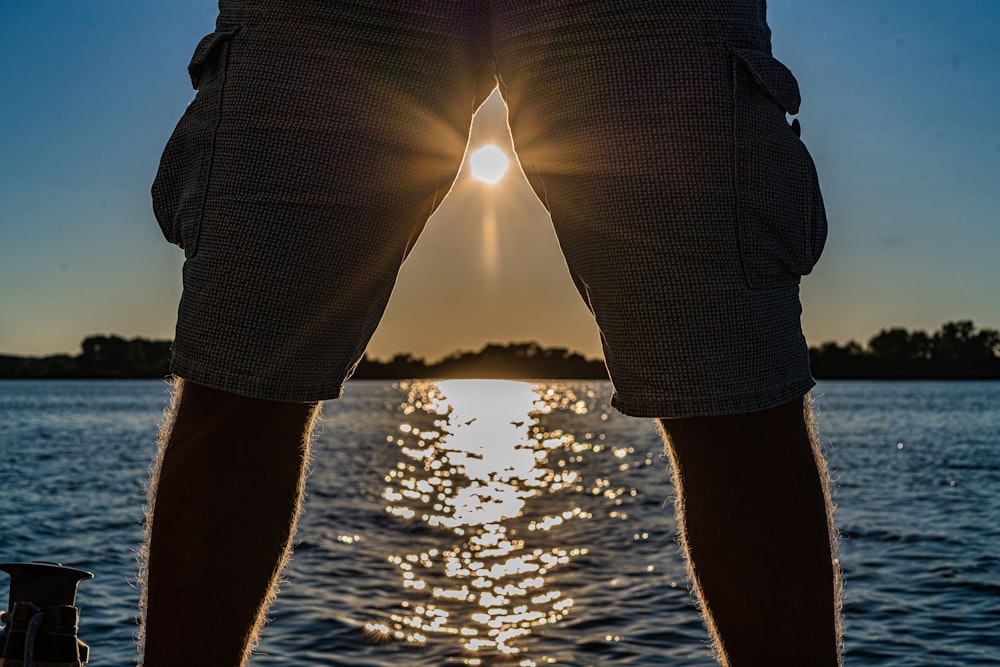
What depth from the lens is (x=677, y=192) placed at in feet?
3.46

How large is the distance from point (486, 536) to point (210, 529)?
40.5ft

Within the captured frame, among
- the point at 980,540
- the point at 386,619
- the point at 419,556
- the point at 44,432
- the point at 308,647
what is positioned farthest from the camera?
the point at 44,432

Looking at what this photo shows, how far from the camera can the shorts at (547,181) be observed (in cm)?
106

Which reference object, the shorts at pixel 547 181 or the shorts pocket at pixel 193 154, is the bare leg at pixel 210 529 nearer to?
the shorts at pixel 547 181

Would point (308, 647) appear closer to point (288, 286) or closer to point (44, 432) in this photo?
point (288, 286)

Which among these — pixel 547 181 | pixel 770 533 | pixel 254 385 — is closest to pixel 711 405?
pixel 770 533

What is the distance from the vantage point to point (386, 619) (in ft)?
25.8

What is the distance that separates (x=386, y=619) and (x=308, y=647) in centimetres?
102

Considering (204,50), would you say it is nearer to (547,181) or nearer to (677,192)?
(547,181)

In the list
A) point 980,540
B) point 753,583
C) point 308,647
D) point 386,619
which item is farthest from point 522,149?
point 980,540

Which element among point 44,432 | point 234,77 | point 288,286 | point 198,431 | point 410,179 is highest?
point 234,77

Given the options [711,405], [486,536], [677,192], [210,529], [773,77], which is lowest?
[486,536]

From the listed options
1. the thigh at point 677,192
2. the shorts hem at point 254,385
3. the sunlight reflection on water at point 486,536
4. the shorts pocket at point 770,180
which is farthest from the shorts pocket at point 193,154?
the sunlight reflection on water at point 486,536

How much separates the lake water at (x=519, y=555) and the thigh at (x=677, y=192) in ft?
1.57
